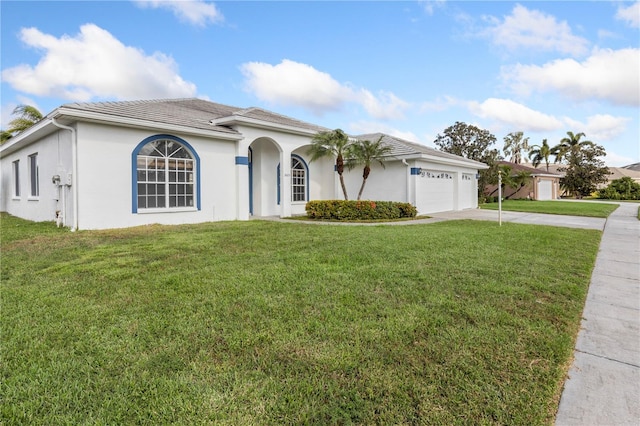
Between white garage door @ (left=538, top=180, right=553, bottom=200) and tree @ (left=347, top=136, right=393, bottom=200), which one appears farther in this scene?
white garage door @ (left=538, top=180, right=553, bottom=200)

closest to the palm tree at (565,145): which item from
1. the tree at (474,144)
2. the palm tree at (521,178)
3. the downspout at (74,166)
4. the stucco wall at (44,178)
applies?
the palm tree at (521,178)

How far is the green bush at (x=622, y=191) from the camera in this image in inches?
1444

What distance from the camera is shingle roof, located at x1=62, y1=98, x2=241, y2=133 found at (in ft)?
34.6

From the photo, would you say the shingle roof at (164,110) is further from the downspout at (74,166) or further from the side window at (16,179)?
the side window at (16,179)

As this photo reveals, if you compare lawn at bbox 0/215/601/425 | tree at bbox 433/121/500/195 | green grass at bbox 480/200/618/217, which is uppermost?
tree at bbox 433/121/500/195

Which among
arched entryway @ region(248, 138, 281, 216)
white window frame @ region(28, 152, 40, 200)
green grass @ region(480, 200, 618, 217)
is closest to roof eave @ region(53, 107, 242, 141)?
arched entryway @ region(248, 138, 281, 216)

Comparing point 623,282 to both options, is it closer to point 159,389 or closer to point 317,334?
point 317,334

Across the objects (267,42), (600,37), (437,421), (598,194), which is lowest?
(437,421)

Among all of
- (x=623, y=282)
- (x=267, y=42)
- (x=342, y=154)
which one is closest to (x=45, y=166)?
(x=267, y=42)

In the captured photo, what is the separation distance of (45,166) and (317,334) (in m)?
14.0

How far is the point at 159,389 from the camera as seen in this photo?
7.68 feet

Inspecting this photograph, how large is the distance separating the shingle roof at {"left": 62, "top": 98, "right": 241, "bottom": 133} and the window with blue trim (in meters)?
0.80

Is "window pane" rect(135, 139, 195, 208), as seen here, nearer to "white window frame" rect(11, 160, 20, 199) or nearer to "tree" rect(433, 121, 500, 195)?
"white window frame" rect(11, 160, 20, 199)

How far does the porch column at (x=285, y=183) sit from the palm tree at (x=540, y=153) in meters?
48.4
